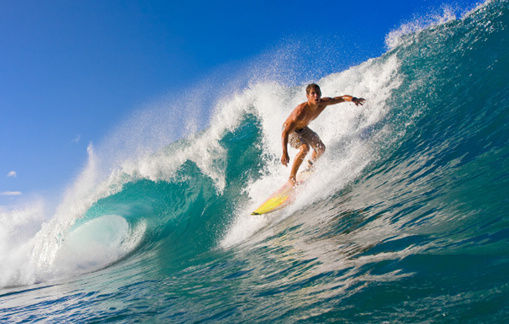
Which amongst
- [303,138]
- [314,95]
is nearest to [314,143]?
[303,138]

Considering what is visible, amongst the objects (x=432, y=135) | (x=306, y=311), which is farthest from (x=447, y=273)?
(x=432, y=135)

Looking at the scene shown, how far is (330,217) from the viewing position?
4285 millimetres

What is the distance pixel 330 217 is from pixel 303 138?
2548 millimetres

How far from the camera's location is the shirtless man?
5797mm

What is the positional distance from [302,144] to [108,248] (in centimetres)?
893

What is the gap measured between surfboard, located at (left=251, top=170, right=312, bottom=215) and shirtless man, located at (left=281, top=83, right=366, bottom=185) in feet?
0.54

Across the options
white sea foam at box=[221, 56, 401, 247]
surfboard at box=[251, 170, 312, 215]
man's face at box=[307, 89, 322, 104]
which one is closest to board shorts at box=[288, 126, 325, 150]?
white sea foam at box=[221, 56, 401, 247]

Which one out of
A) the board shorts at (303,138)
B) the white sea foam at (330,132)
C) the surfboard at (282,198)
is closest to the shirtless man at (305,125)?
the board shorts at (303,138)

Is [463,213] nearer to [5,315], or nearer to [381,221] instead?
[381,221]

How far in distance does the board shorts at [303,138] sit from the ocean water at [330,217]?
0.45m

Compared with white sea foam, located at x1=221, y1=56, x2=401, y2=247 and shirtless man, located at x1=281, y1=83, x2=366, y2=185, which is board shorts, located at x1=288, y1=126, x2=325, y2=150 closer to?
shirtless man, located at x1=281, y1=83, x2=366, y2=185

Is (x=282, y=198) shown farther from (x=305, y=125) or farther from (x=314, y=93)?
(x=314, y=93)

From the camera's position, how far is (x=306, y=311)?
188 centimetres

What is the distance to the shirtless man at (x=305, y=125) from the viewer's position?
5.80 meters
